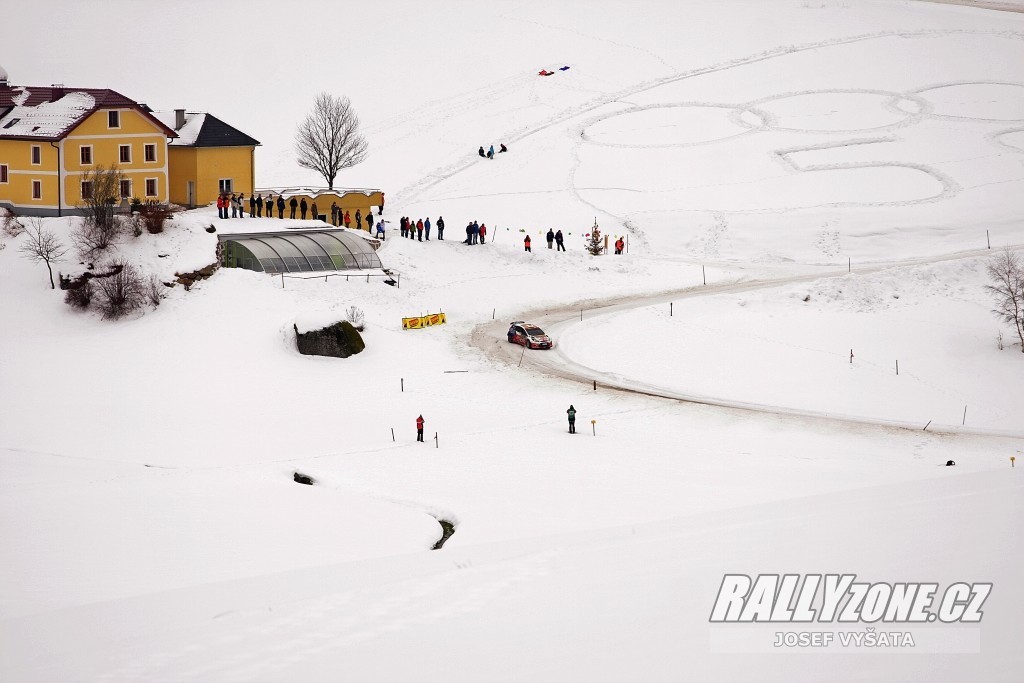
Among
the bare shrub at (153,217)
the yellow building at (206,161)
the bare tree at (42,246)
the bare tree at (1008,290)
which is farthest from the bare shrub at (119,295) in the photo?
the bare tree at (1008,290)

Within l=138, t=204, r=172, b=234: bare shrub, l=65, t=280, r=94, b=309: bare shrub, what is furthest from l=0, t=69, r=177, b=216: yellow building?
l=65, t=280, r=94, b=309: bare shrub

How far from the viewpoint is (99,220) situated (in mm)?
46719

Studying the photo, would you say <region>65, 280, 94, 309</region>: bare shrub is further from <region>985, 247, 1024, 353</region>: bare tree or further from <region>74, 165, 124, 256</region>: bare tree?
<region>985, 247, 1024, 353</region>: bare tree

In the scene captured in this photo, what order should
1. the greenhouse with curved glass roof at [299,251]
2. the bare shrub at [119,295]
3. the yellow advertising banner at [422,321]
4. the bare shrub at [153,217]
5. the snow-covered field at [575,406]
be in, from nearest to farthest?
the snow-covered field at [575,406] → the bare shrub at [119,295] → the yellow advertising banner at [422,321] → the bare shrub at [153,217] → the greenhouse with curved glass roof at [299,251]

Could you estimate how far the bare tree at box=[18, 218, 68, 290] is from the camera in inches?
1807

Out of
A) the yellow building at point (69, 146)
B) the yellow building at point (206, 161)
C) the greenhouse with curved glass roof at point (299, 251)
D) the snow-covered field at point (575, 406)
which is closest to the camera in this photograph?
the snow-covered field at point (575, 406)

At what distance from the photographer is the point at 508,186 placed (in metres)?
76.1

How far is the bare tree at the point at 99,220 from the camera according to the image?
154ft

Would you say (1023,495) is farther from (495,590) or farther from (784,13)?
(784,13)

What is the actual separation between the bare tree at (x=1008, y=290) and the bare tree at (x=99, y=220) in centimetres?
3857

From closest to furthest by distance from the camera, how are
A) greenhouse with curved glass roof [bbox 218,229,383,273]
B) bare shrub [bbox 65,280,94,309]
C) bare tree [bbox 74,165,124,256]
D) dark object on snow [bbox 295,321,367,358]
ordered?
dark object on snow [bbox 295,321,367,358] < bare shrub [bbox 65,280,94,309] < bare tree [bbox 74,165,124,256] < greenhouse with curved glass roof [bbox 218,229,383,273]

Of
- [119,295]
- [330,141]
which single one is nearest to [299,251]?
[119,295]

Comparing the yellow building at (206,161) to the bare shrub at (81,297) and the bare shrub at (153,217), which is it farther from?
the bare shrub at (81,297)

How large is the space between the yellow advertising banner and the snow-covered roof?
19.8 m
